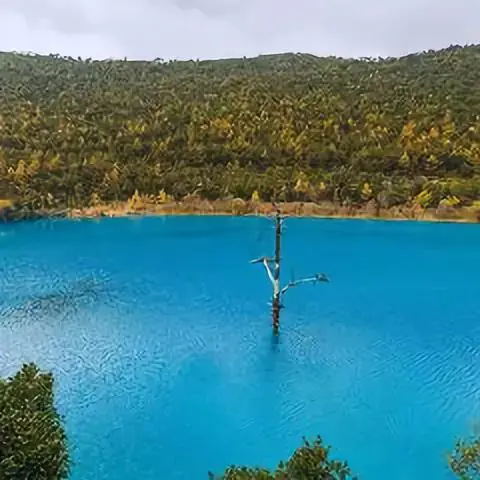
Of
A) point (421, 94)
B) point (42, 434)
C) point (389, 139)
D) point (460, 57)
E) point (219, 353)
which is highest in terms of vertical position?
point (460, 57)

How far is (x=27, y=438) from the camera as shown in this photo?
6.19 meters

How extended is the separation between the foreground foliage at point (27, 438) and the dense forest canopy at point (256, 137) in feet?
91.4

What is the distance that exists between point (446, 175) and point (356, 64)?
16376 millimetres

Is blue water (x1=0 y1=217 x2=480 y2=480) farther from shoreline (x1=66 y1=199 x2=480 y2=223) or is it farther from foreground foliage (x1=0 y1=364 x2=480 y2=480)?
shoreline (x1=66 y1=199 x2=480 y2=223)

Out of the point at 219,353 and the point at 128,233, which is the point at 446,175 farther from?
the point at 219,353

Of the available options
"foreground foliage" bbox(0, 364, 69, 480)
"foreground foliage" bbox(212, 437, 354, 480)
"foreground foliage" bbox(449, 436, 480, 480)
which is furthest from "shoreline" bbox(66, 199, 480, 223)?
"foreground foliage" bbox(212, 437, 354, 480)

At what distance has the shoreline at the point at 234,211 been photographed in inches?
1266

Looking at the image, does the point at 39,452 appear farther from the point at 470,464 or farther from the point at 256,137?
the point at 256,137

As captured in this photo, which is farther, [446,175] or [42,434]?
[446,175]

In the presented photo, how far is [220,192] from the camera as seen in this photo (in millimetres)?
Answer: 34969

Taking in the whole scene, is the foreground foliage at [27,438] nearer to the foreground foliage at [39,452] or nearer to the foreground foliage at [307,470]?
the foreground foliage at [39,452]

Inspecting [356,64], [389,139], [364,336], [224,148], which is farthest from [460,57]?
[364,336]

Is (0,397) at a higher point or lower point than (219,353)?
higher

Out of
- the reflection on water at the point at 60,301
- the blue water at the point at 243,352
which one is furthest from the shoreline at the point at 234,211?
the reflection on water at the point at 60,301
